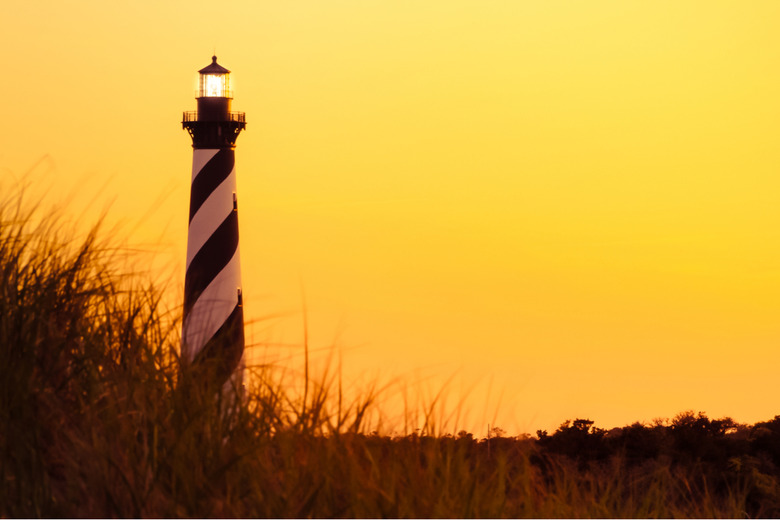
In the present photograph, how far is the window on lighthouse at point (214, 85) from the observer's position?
2234 cm

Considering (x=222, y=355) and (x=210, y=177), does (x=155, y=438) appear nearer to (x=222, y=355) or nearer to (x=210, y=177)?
(x=222, y=355)

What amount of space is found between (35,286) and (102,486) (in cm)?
141

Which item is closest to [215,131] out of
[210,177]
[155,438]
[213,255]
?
[210,177]

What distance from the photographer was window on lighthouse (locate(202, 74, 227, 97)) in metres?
22.3

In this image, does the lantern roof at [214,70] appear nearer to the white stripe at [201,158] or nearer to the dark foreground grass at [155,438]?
the white stripe at [201,158]

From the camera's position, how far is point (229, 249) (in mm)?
20453

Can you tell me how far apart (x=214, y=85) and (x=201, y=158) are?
86.5 inches

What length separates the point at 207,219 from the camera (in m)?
20.3

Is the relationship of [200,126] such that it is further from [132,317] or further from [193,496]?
[193,496]

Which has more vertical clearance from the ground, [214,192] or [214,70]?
[214,70]

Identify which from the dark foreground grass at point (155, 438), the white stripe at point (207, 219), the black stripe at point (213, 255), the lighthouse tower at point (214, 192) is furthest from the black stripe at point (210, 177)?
the dark foreground grass at point (155, 438)

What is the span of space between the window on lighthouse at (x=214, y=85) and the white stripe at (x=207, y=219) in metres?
2.91

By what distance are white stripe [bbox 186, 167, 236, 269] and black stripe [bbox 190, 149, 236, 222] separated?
0.14 m

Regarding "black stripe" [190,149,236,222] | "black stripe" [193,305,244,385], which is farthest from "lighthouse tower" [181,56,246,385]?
"black stripe" [193,305,244,385]
